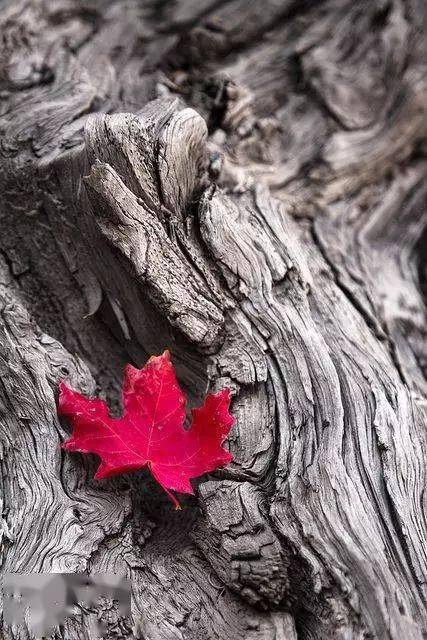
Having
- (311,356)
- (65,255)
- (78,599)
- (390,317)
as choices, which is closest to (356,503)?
(311,356)

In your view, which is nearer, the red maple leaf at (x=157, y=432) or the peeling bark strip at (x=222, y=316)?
the peeling bark strip at (x=222, y=316)

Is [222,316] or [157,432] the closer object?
[157,432]

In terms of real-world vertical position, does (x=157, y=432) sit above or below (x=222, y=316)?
below

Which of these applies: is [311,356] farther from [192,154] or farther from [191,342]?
[192,154]

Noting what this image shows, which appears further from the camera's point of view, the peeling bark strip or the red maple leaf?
the red maple leaf
